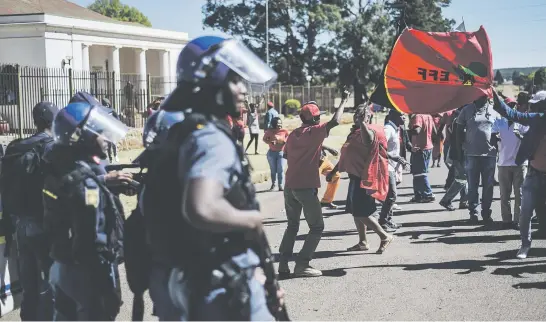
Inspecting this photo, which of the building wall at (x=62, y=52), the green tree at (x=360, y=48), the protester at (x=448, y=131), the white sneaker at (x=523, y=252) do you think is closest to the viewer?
the white sneaker at (x=523, y=252)

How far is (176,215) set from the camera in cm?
266

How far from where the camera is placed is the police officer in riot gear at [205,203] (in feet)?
8.25

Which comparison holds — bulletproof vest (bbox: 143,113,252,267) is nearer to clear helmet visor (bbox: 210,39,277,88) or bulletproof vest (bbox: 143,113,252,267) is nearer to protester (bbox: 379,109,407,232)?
clear helmet visor (bbox: 210,39,277,88)

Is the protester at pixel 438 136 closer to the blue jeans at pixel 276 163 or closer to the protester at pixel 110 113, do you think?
the blue jeans at pixel 276 163

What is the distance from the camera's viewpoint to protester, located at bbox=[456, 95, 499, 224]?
30.8ft

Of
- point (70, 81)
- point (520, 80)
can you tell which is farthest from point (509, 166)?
point (520, 80)

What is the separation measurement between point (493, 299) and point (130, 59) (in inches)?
1506

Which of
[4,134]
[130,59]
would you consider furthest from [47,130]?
[130,59]

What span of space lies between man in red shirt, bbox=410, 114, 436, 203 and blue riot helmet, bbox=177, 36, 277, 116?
928 centimetres

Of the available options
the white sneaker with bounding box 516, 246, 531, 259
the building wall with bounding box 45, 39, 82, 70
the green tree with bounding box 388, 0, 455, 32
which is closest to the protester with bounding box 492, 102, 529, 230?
the white sneaker with bounding box 516, 246, 531, 259

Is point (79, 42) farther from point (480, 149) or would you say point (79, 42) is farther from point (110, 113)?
point (110, 113)

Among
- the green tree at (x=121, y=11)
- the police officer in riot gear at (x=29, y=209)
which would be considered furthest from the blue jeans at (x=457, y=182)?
the green tree at (x=121, y=11)

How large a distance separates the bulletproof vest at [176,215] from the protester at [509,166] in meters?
7.39

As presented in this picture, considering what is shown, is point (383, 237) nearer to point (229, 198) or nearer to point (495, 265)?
point (495, 265)
